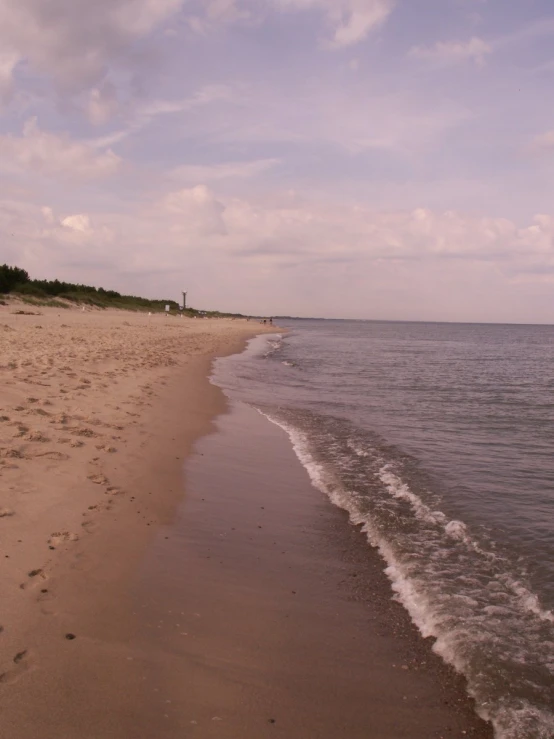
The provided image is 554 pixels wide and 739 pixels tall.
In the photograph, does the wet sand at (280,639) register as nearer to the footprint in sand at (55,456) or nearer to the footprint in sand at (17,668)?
the footprint in sand at (17,668)

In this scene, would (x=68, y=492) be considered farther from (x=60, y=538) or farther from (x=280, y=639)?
(x=280, y=639)

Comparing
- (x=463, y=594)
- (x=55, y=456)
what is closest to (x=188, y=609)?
(x=463, y=594)

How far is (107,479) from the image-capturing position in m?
7.32

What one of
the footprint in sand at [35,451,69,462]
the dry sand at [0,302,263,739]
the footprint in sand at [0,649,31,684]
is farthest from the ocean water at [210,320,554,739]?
the footprint in sand at [35,451,69,462]

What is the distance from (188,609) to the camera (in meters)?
4.53

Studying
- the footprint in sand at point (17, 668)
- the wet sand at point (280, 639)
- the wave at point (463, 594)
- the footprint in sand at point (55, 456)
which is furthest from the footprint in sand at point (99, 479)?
the footprint in sand at point (17, 668)

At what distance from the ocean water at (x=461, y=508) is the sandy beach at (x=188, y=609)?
0.32 m

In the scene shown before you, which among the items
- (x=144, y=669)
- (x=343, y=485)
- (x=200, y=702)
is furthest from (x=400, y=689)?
(x=343, y=485)

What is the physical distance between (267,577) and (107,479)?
3041 millimetres

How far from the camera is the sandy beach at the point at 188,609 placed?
338 cm

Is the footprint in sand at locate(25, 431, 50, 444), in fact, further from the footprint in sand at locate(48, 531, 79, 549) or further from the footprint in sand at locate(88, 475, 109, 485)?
the footprint in sand at locate(48, 531, 79, 549)

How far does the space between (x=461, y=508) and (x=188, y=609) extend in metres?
4.51

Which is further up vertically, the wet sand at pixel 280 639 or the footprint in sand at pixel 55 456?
the footprint in sand at pixel 55 456

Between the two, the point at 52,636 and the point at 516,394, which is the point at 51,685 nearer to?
the point at 52,636
